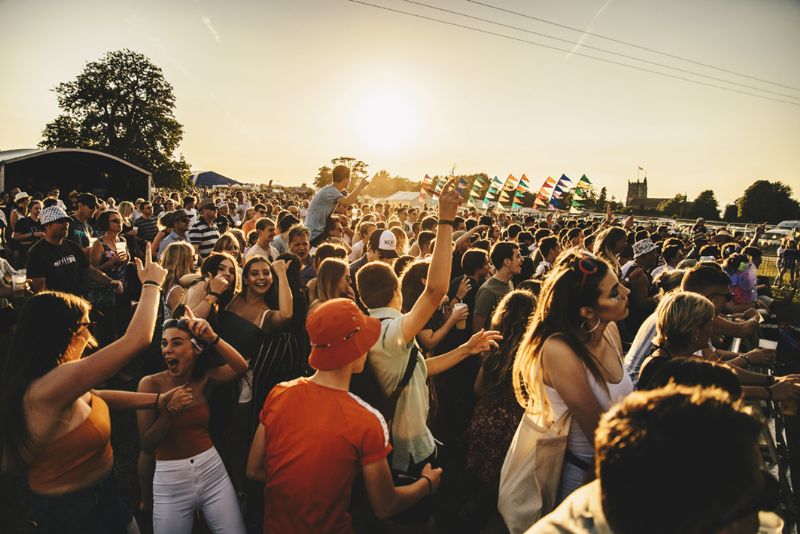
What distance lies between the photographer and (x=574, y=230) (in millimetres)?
9328

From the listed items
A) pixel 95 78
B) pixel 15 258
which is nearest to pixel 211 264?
pixel 15 258

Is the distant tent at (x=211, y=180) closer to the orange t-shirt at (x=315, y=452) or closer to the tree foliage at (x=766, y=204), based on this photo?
the orange t-shirt at (x=315, y=452)

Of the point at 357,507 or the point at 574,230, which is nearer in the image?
the point at 357,507

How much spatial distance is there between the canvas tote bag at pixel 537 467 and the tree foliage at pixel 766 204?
7695 cm

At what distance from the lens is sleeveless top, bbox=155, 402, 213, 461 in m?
2.36

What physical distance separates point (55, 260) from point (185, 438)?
380cm

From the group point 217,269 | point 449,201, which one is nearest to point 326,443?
point 449,201

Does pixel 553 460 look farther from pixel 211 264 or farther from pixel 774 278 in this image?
pixel 774 278

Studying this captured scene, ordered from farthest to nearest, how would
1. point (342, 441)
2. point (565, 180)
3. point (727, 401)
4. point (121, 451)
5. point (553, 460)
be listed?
point (565, 180), point (121, 451), point (553, 460), point (342, 441), point (727, 401)

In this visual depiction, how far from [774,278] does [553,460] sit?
20.6 meters

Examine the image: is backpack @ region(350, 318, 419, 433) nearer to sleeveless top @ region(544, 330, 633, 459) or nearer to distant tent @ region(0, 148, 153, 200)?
sleeveless top @ region(544, 330, 633, 459)

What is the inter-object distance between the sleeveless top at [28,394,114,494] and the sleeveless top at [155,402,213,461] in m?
0.30

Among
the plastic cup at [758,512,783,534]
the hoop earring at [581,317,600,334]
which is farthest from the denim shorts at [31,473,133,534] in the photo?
the plastic cup at [758,512,783,534]

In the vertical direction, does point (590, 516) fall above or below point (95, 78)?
below
